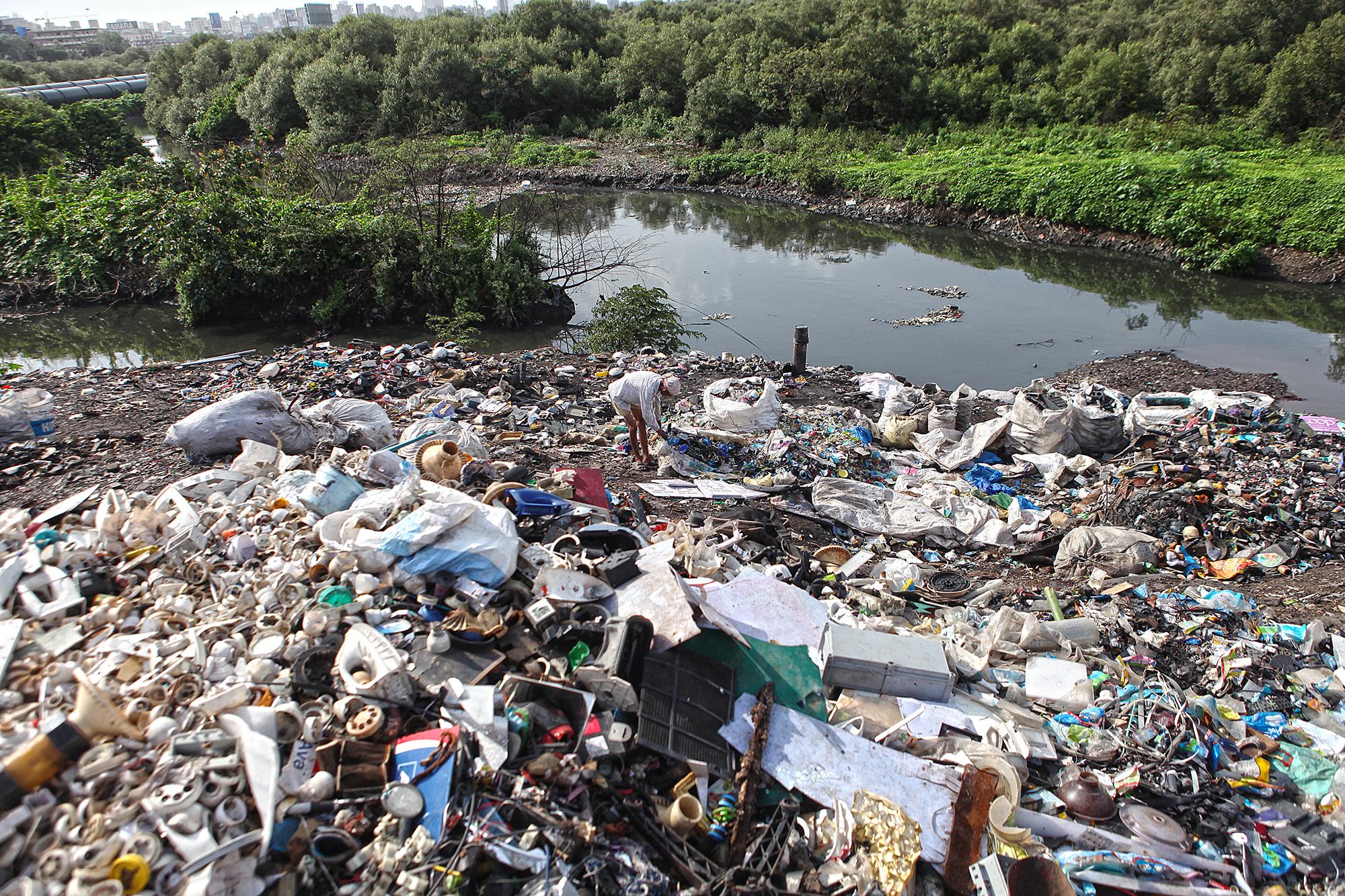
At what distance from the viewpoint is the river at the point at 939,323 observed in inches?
415

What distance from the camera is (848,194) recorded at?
65.9 ft

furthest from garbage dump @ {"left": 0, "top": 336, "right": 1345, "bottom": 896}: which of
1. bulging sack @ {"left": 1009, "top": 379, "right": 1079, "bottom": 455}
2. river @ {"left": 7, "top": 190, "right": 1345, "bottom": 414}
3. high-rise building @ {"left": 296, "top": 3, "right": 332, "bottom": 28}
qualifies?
high-rise building @ {"left": 296, "top": 3, "right": 332, "bottom": 28}

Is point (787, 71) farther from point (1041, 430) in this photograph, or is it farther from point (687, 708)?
point (687, 708)

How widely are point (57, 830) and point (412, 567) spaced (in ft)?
5.07

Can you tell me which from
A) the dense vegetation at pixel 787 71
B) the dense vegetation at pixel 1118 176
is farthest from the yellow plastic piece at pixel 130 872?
the dense vegetation at pixel 787 71

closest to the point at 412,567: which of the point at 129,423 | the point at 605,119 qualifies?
the point at 129,423

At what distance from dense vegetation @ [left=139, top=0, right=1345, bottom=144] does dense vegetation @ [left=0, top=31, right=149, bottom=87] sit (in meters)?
13.4

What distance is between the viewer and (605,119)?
96.3 feet

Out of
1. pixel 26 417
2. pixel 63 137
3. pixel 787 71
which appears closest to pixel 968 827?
pixel 26 417

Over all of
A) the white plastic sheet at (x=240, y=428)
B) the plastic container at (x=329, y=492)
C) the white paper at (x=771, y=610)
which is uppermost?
the plastic container at (x=329, y=492)

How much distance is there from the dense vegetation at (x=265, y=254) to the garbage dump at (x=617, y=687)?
6.82m

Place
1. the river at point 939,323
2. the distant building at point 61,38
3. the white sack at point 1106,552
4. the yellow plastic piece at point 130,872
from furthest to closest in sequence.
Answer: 1. the distant building at point 61,38
2. the river at point 939,323
3. the white sack at point 1106,552
4. the yellow plastic piece at point 130,872

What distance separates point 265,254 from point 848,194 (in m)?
14.2

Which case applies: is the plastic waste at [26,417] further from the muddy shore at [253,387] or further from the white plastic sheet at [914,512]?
the white plastic sheet at [914,512]
